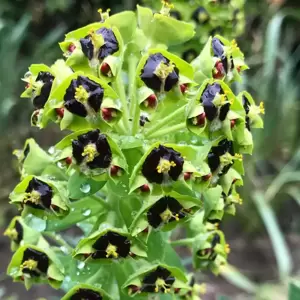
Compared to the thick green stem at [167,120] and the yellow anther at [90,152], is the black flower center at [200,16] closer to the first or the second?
the thick green stem at [167,120]

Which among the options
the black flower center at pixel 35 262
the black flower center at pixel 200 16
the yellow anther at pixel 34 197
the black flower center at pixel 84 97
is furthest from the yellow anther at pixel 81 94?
the black flower center at pixel 200 16

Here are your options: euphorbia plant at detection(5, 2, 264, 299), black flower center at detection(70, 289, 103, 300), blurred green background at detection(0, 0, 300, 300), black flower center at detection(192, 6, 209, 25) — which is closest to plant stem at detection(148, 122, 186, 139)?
euphorbia plant at detection(5, 2, 264, 299)

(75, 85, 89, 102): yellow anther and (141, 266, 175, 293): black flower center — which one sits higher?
(75, 85, 89, 102): yellow anther

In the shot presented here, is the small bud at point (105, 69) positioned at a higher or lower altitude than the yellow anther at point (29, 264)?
higher

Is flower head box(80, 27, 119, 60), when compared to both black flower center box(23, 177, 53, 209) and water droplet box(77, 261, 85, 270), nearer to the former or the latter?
black flower center box(23, 177, 53, 209)

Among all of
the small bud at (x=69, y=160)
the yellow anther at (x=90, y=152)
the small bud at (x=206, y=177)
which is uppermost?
the yellow anther at (x=90, y=152)

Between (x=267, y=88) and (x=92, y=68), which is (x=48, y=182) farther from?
(x=267, y=88)

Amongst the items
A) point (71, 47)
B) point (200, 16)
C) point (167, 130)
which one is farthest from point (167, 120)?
point (200, 16)

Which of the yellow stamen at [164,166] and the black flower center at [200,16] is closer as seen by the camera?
the yellow stamen at [164,166]
